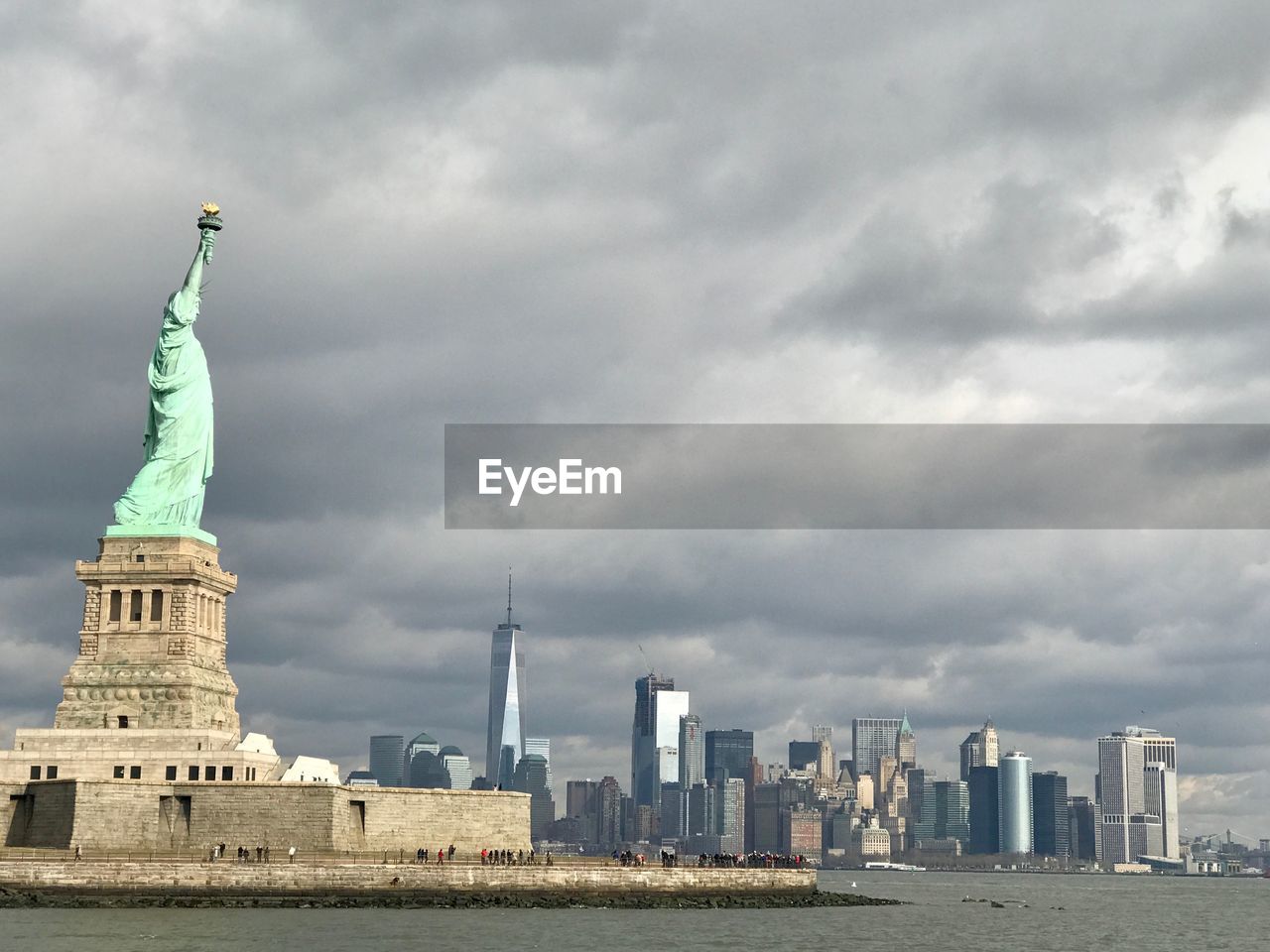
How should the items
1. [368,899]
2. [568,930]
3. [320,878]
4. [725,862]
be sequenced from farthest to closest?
[725,862]
[368,899]
[320,878]
[568,930]

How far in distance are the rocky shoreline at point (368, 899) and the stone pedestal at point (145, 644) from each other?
9.79 metres

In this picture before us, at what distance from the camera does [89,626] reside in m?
85.9

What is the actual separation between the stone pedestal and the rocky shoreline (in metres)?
9.79

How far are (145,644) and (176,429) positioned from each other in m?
10.6

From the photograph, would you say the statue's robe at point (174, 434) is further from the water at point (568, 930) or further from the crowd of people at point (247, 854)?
the water at point (568, 930)

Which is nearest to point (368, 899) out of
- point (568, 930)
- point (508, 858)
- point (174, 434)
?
point (508, 858)

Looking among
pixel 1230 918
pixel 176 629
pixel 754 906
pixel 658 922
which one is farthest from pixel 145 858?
pixel 1230 918

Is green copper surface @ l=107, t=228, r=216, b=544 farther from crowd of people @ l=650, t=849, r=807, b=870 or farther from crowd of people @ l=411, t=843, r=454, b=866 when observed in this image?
crowd of people @ l=650, t=849, r=807, b=870

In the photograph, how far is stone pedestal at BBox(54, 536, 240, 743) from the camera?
83938 millimetres

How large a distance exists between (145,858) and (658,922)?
21.9 m

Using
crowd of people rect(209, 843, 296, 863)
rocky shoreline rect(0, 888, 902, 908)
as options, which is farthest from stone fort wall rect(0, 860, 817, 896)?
crowd of people rect(209, 843, 296, 863)

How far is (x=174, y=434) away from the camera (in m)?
88.3

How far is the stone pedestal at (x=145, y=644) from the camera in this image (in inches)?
3305

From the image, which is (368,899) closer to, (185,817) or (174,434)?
(185,817)
